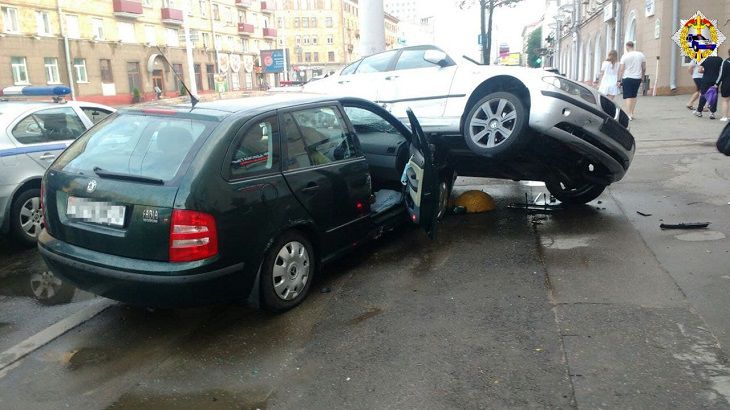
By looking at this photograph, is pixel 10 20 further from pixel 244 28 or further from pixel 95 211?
pixel 95 211

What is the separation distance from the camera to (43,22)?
135 ft

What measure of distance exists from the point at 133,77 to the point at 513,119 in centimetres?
5010

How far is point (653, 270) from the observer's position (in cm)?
457

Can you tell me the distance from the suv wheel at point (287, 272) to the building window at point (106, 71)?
48.2 meters

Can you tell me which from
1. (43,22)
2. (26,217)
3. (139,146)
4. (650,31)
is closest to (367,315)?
(139,146)

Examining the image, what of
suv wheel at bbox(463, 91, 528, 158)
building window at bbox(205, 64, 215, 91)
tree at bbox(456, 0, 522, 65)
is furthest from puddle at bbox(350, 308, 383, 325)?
building window at bbox(205, 64, 215, 91)

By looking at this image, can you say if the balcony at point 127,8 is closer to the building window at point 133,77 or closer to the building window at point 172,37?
the building window at point 133,77

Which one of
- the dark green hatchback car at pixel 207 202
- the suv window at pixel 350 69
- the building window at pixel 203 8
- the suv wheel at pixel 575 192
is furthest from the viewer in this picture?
the building window at pixel 203 8

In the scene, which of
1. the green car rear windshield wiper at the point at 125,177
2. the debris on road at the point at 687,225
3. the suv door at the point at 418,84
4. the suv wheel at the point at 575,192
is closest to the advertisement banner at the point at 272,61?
the suv door at the point at 418,84

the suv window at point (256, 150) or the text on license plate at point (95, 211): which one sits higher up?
the suv window at point (256, 150)

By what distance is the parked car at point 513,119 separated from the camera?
5.52 m

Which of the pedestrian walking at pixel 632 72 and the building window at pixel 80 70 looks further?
the building window at pixel 80 70

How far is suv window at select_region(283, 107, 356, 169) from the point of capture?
4.28 meters

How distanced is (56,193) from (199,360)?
5.08 feet
